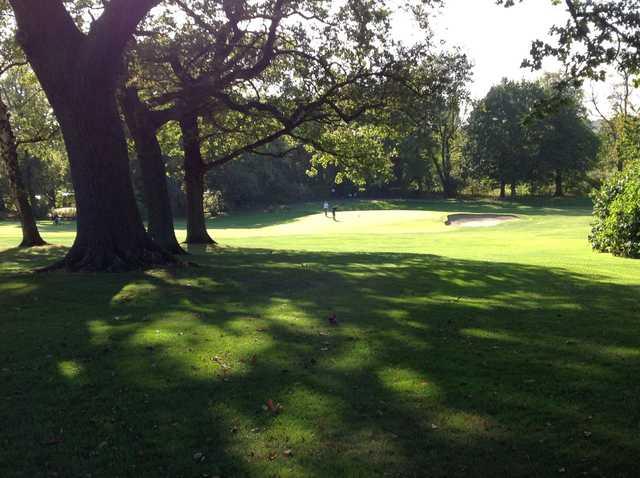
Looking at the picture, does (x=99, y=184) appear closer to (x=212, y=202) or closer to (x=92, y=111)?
→ (x=92, y=111)

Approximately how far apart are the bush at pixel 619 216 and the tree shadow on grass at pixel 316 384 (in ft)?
35.6

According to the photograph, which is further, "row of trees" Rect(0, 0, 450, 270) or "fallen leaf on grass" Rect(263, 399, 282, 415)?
"row of trees" Rect(0, 0, 450, 270)

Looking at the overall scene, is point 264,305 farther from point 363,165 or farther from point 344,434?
point 363,165

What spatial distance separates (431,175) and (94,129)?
74.0m

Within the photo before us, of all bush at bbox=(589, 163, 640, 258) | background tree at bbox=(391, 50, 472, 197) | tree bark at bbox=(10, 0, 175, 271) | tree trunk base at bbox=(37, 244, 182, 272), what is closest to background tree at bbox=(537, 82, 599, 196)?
bush at bbox=(589, 163, 640, 258)

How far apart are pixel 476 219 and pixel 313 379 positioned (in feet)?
132

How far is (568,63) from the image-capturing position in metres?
10.9

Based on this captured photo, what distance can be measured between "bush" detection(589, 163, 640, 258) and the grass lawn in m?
9.70

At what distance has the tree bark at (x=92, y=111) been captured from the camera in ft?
37.2

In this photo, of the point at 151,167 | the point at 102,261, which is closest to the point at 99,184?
the point at 102,261

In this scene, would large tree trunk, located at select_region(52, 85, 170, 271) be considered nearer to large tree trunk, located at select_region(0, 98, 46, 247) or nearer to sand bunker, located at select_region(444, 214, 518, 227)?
large tree trunk, located at select_region(0, 98, 46, 247)

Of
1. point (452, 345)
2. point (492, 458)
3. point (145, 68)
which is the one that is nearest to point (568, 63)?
point (452, 345)

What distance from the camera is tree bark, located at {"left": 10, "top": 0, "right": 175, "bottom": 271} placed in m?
11.4

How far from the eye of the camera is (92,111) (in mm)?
11672
